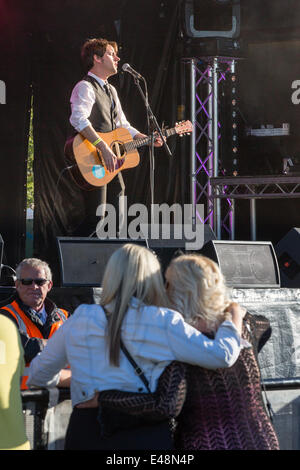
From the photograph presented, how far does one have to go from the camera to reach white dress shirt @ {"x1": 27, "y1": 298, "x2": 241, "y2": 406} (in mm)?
2326

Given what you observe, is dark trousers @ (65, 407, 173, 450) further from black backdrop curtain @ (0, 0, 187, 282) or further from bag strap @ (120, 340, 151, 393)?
black backdrop curtain @ (0, 0, 187, 282)

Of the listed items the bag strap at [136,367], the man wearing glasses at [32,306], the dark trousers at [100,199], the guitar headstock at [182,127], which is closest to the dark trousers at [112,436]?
the bag strap at [136,367]

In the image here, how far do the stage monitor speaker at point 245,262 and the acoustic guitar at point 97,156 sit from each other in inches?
53.0

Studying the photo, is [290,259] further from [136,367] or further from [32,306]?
[136,367]

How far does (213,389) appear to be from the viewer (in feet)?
7.80

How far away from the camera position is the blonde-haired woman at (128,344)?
2322 mm

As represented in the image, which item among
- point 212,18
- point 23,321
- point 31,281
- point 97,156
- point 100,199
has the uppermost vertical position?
point 212,18

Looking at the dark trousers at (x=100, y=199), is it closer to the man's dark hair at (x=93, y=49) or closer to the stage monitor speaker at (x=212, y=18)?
the man's dark hair at (x=93, y=49)

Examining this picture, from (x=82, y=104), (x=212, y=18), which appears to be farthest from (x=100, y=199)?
(x=212, y=18)

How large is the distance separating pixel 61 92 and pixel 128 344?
5.94 meters
